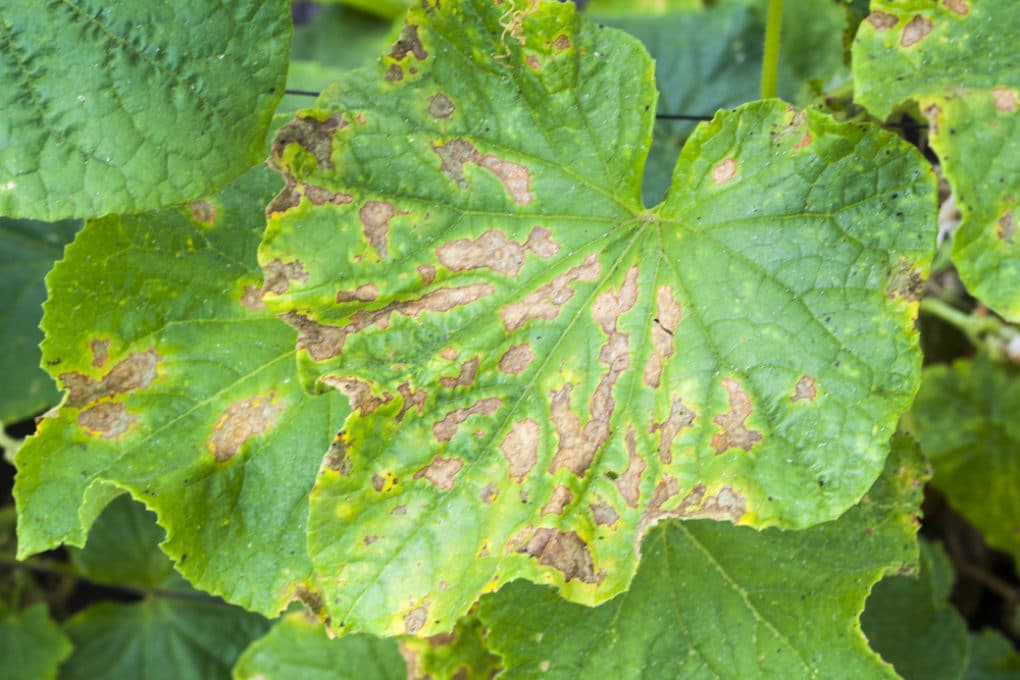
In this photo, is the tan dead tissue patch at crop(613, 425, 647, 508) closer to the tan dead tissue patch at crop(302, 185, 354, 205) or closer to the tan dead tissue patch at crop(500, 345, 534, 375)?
the tan dead tissue patch at crop(500, 345, 534, 375)

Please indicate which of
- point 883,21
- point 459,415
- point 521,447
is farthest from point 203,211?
point 883,21

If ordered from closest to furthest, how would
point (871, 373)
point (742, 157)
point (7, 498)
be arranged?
point (871, 373)
point (742, 157)
point (7, 498)

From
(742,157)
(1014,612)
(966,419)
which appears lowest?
(1014,612)

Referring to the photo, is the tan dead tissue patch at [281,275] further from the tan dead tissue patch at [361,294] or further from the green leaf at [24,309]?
the green leaf at [24,309]

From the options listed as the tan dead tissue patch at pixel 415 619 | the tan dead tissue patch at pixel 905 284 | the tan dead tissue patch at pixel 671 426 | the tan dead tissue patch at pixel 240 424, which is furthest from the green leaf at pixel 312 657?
the tan dead tissue patch at pixel 905 284

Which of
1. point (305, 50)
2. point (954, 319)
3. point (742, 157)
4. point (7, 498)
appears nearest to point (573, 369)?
point (742, 157)

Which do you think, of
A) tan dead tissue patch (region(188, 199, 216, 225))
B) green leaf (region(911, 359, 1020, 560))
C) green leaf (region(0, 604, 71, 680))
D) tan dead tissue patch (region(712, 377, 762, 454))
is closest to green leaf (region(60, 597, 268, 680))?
green leaf (region(0, 604, 71, 680))

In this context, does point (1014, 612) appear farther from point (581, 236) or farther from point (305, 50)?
point (305, 50)
